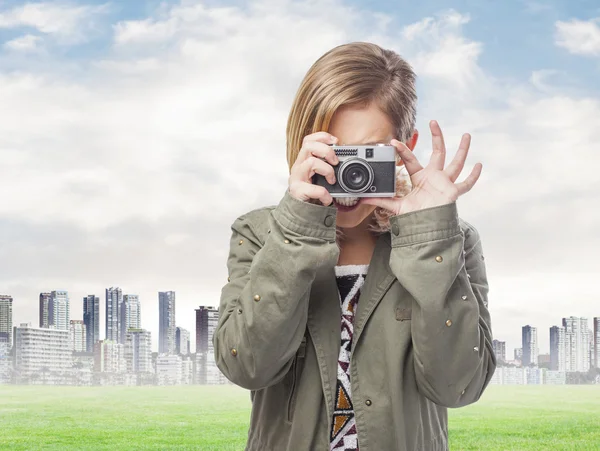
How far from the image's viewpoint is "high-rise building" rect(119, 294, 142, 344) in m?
11.1

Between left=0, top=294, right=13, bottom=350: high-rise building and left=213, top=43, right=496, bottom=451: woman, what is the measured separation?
33.9ft

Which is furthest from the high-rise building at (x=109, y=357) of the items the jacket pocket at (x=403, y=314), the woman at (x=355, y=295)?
the jacket pocket at (x=403, y=314)

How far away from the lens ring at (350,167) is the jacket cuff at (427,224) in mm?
88

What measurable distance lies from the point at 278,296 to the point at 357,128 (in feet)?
1.30

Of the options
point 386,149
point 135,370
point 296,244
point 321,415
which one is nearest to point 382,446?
point 321,415

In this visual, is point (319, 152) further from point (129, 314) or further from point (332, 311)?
point (129, 314)

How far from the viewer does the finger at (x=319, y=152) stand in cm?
138

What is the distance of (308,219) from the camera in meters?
1.34

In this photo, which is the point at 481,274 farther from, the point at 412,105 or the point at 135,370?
the point at 135,370

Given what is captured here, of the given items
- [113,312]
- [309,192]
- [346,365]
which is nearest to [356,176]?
[309,192]

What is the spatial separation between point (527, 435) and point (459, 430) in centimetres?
73

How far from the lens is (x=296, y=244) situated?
52.4 inches

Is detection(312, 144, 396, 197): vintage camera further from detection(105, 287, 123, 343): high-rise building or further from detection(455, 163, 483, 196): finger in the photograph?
detection(105, 287, 123, 343): high-rise building

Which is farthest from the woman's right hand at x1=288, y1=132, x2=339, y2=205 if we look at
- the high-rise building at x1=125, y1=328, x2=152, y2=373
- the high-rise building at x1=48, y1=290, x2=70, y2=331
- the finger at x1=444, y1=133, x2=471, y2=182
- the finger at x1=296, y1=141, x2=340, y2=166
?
the high-rise building at x1=48, y1=290, x2=70, y2=331
